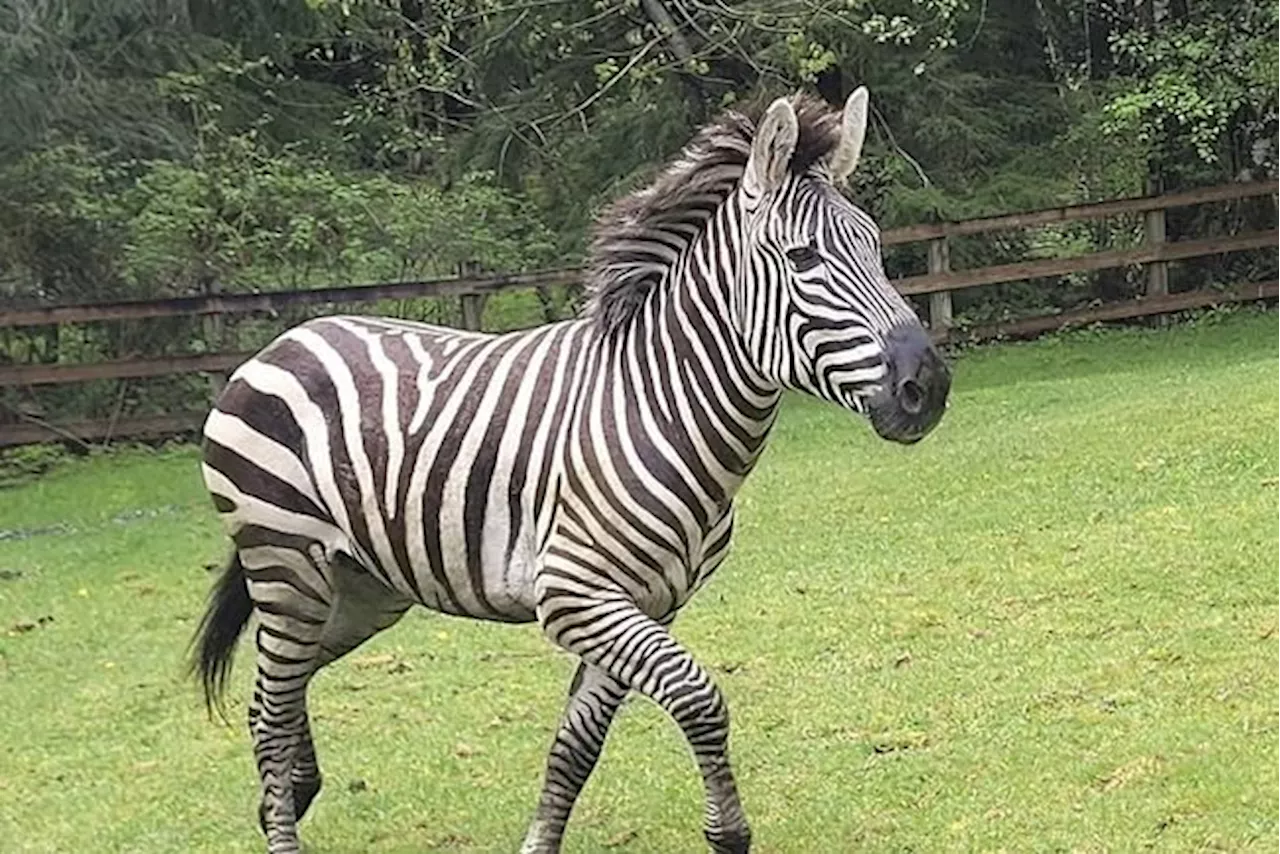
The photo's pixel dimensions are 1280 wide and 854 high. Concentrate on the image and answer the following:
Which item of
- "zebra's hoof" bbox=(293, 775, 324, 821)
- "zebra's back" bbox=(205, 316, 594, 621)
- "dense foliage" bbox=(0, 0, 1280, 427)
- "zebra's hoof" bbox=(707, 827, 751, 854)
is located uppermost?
"dense foliage" bbox=(0, 0, 1280, 427)

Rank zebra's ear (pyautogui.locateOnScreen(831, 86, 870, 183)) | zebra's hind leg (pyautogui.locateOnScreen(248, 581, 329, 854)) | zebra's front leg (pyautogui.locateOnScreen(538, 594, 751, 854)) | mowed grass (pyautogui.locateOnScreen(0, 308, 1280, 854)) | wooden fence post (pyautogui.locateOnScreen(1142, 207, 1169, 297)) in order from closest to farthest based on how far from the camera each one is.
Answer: zebra's front leg (pyautogui.locateOnScreen(538, 594, 751, 854)) → zebra's ear (pyautogui.locateOnScreen(831, 86, 870, 183)) → zebra's hind leg (pyautogui.locateOnScreen(248, 581, 329, 854)) → mowed grass (pyautogui.locateOnScreen(0, 308, 1280, 854)) → wooden fence post (pyautogui.locateOnScreen(1142, 207, 1169, 297))

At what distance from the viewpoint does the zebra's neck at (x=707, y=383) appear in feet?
14.9

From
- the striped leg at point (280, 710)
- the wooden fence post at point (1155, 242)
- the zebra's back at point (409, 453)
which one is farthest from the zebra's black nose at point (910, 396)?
the wooden fence post at point (1155, 242)

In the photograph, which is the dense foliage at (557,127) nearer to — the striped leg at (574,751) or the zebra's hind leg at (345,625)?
the zebra's hind leg at (345,625)

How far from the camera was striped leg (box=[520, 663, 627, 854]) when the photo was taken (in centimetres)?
470

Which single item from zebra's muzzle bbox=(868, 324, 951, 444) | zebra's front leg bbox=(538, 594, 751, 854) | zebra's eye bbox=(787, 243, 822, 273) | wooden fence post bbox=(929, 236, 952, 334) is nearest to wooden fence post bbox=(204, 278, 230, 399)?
wooden fence post bbox=(929, 236, 952, 334)

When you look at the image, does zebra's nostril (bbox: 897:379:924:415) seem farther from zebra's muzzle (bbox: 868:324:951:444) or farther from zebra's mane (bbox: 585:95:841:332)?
zebra's mane (bbox: 585:95:841:332)

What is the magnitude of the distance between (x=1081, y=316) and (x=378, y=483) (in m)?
13.0

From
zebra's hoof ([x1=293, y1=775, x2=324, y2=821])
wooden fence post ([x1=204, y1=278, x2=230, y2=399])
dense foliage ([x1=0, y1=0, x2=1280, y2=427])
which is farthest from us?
dense foliage ([x1=0, y1=0, x2=1280, y2=427])

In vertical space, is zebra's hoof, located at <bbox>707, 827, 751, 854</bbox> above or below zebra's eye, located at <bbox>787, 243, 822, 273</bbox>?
below

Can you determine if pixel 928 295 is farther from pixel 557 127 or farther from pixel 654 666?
pixel 654 666

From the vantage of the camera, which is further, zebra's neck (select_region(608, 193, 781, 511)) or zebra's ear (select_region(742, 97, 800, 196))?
zebra's neck (select_region(608, 193, 781, 511))

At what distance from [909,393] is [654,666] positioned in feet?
2.88

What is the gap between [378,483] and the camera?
4848 mm
